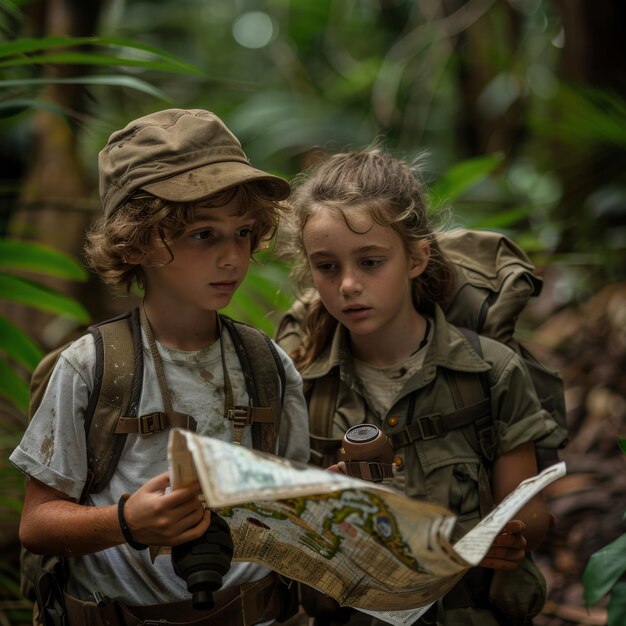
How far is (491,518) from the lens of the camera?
1.91m

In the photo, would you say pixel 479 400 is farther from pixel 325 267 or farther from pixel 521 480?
pixel 325 267

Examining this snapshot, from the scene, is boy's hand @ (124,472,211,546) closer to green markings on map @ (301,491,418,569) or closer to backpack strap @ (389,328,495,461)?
green markings on map @ (301,491,418,569)

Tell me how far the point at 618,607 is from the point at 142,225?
1.68m

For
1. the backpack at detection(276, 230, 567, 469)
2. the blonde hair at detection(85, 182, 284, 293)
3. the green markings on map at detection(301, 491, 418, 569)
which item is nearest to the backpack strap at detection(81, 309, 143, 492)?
the blonde hair at detection(85, 182, 284, 293)

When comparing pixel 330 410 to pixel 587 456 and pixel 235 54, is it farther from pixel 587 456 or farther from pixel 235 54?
pixel 235 54

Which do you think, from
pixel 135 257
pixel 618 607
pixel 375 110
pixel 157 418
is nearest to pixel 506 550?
pixel 618 607

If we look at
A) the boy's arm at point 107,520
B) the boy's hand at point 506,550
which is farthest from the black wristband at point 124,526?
the boy's hand at point 506,550

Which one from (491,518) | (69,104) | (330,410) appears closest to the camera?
(491,518)

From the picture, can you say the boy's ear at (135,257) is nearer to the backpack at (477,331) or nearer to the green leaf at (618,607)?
the backpack at (477,331)

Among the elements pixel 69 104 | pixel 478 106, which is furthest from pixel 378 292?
pixel 478 106

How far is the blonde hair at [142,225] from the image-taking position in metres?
2.17

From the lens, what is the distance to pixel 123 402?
2148 millimetres

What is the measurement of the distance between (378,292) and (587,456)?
111 inches

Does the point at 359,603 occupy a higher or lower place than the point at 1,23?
lower
